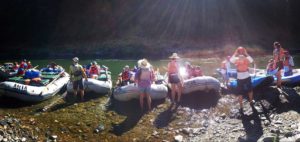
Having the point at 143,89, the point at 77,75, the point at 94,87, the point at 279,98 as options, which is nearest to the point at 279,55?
the point at 279,98

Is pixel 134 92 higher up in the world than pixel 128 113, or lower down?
higher up

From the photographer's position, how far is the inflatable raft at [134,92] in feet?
43.7

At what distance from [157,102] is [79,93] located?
147 inches

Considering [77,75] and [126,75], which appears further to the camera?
[126,75]

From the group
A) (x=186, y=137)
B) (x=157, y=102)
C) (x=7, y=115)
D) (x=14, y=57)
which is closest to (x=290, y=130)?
(x=186, y=137)

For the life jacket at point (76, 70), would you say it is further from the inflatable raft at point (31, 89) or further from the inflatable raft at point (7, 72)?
the inflatable raft at point (7, 72)

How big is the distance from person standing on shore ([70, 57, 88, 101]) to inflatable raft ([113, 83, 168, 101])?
1.51 meters

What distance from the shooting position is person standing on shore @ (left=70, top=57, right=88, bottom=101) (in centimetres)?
1356

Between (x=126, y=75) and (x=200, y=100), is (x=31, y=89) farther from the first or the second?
(x=200, y=100)

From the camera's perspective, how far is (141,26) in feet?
167

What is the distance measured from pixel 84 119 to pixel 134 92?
2.31m

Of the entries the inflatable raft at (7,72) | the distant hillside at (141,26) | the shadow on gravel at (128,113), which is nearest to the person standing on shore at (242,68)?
the shadow on gravel at (128,113)

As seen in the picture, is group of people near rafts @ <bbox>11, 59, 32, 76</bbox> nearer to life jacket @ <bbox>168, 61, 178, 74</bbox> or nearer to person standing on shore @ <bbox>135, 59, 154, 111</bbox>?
person standing on shore @ <bbox>135, 59, 154, 111</bbox>

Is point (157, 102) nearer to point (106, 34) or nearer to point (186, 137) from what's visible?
point (186, 137)
